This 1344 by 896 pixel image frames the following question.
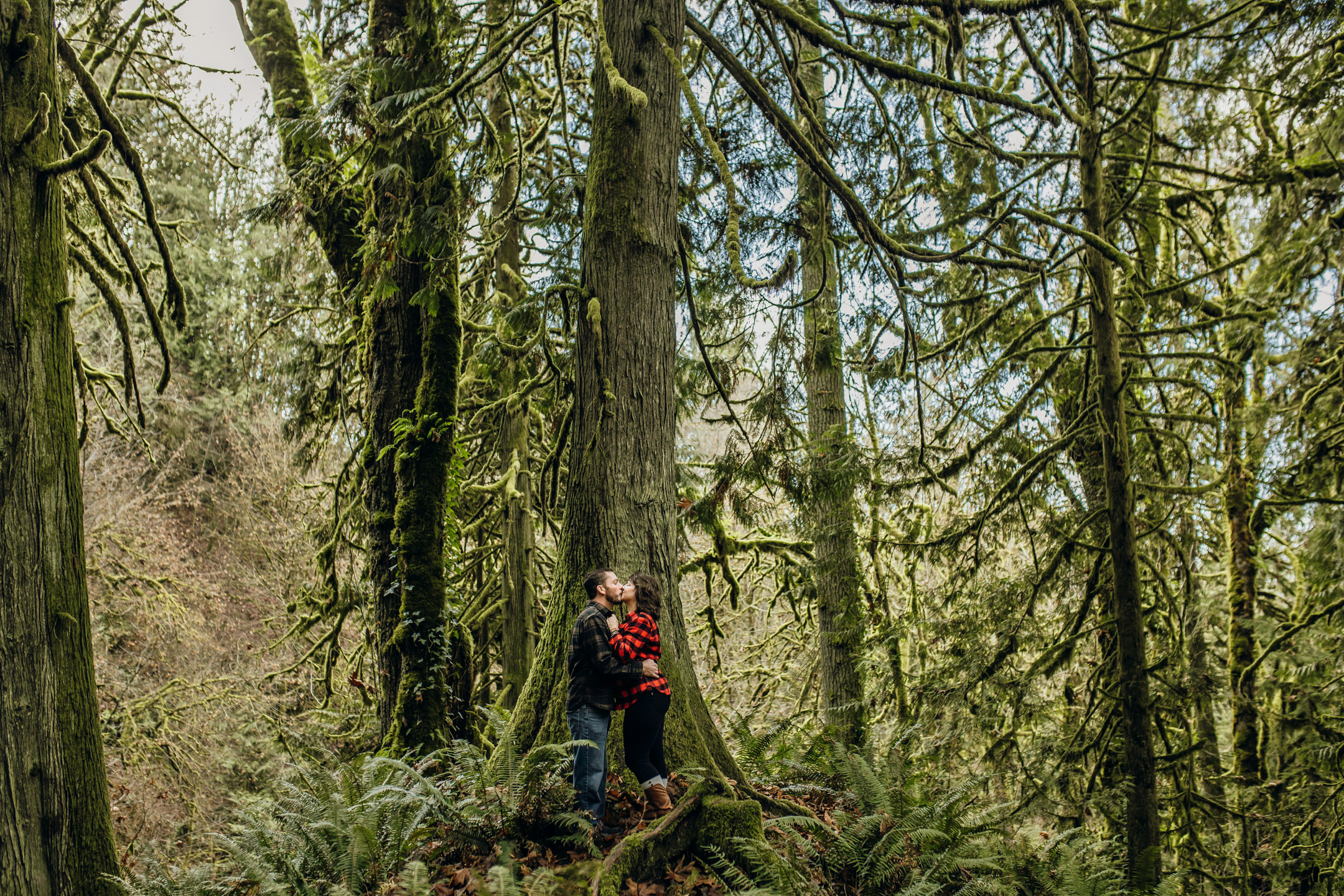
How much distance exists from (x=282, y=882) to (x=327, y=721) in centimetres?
629

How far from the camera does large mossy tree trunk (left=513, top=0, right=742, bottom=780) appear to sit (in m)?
4.59

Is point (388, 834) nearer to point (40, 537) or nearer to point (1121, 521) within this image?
point (40, 537)

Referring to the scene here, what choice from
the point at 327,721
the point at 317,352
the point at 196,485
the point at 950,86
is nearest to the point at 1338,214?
the point at 950,86

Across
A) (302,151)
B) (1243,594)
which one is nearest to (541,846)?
(302,151)

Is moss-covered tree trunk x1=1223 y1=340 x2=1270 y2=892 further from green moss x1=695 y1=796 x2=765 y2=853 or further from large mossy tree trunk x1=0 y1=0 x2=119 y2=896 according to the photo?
large mossy tree trunk x1=0 y1=0 x2=119 y2=896

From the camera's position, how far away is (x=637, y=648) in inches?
162

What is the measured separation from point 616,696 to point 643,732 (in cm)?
23

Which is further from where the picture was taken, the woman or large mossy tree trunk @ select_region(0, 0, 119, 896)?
the woman

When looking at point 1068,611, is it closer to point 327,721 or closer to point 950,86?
point 950,86

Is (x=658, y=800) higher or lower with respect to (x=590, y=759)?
lower

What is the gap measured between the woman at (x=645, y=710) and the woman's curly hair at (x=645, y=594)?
0.05 m

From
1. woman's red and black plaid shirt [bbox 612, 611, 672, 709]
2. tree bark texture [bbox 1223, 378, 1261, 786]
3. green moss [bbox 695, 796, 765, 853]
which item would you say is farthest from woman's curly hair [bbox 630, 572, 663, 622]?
tree bark texture [bbox 1223, 378, 1261, 786]

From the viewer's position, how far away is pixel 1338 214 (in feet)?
14.5

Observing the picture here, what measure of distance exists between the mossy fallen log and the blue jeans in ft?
1.24
